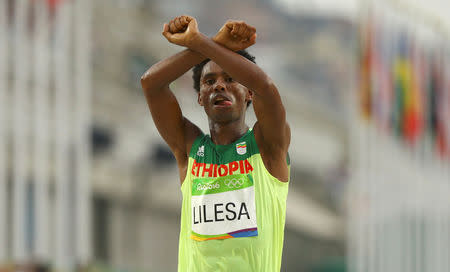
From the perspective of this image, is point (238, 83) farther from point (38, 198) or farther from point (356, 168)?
point (356, 168)

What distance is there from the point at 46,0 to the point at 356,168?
26.0ft

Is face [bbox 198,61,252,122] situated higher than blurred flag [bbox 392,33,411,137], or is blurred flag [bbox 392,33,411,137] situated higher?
blurred flag [bbox 392,33,411,137]

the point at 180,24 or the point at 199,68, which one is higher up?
the point at 180,24

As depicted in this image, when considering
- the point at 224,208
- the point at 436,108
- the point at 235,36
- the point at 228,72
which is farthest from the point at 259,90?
the point at 436,108

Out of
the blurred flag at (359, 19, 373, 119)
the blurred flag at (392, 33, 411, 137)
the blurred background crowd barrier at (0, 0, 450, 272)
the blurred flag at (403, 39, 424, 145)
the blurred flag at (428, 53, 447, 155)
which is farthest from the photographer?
the blurred flag at (428, 53, 447, 155)

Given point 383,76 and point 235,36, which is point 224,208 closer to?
point 235,36

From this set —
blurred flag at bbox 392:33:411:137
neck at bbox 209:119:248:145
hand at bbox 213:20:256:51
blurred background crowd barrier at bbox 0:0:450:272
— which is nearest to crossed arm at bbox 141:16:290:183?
hand at bbox 213:20:256:51

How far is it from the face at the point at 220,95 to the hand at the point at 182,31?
330 mm

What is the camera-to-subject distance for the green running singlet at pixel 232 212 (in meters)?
4.70

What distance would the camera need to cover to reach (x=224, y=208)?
473 cm

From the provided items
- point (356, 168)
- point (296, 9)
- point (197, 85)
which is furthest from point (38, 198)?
point (296, 9)

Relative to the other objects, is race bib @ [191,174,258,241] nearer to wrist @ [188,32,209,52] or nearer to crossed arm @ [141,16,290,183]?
crossed arm @ [141,16,290,183]

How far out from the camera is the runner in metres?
4.65

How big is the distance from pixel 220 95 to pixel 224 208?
66 cm
